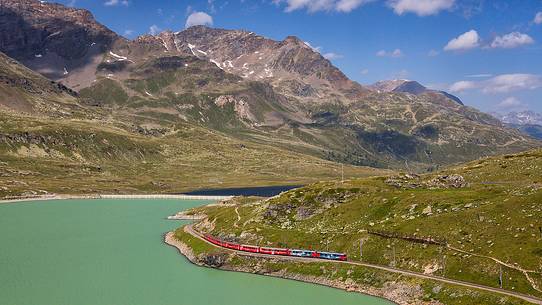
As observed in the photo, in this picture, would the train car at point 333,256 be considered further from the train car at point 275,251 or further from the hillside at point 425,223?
the train car at point 275,251

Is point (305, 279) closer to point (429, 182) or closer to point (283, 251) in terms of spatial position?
point (283, 251)

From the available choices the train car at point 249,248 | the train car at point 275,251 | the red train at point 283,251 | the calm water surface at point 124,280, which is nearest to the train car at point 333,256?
the red train at point 283,251

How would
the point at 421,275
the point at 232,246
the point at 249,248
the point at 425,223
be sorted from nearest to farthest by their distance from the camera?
1. the point at 421,275
2. the point at 425,223
3. the point at 249,248
4. the point at 232,246

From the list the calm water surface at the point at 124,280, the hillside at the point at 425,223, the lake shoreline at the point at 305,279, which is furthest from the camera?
the lake shoreline at the point at 305,279

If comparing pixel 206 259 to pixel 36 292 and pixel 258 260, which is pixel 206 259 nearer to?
pixel 258 260

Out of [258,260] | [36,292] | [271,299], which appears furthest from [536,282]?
[36,292]

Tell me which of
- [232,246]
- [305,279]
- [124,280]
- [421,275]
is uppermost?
[232,246]

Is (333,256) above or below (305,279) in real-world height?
above

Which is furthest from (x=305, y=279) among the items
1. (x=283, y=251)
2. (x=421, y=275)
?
(x=421, y=275)

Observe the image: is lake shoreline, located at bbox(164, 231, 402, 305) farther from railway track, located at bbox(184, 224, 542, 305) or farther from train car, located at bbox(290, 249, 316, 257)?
train car, located at bbox(290, 249, 316, 257)
